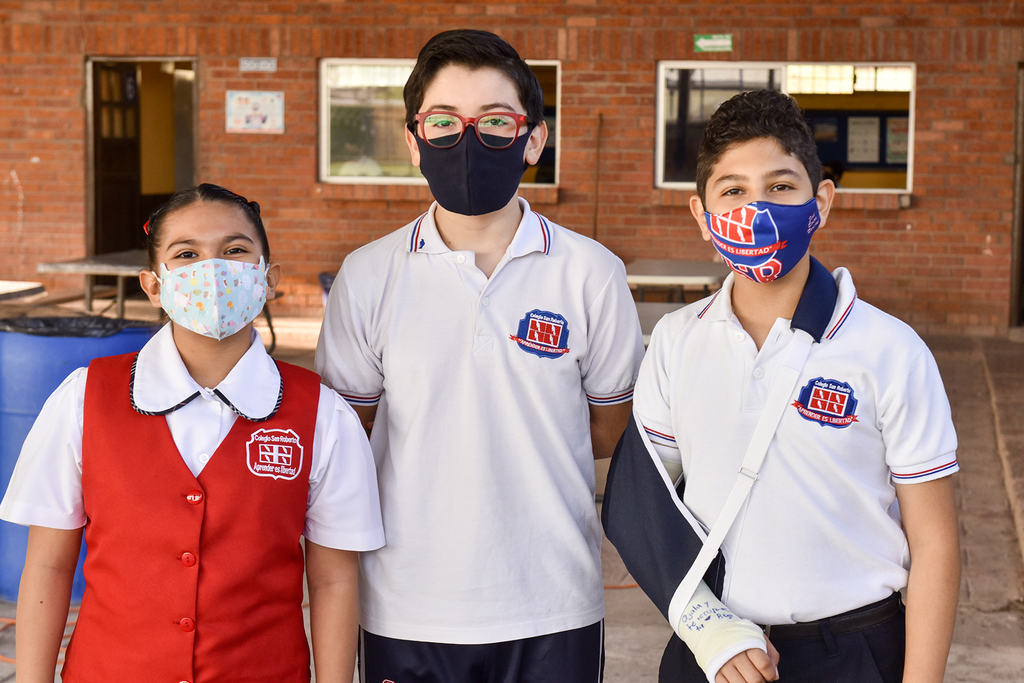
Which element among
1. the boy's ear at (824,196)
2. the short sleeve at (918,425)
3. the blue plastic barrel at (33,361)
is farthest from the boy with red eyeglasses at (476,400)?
the blue plastic barrel at (33,361)

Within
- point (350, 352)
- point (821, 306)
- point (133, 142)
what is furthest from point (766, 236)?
point (133, 142)

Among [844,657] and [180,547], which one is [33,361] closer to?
[180,547]

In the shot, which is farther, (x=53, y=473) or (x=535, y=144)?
(x=535, y=144)

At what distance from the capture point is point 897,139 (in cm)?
890

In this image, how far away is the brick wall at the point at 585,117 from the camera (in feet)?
28.0

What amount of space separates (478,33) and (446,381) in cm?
60

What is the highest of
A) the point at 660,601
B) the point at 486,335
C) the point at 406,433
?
the point at 486,335

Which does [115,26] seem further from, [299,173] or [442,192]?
[442,192]

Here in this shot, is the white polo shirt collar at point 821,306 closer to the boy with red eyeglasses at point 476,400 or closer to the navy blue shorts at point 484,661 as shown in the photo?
the boy with red eyeglasses at point 476,400

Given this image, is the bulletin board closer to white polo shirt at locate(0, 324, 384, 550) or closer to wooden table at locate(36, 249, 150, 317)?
wooden table at locate(36, 249, 150, 317)

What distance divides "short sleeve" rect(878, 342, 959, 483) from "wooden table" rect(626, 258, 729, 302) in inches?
157

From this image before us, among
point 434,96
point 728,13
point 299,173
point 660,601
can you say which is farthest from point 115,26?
point 660,601

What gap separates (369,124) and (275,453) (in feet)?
26.0

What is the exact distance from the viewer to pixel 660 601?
5.35ft
